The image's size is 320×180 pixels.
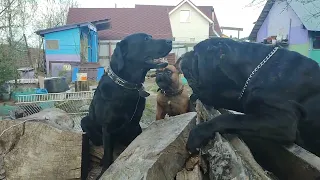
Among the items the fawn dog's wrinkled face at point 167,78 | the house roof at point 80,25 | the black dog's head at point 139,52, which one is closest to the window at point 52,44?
the house roof at point 80,25

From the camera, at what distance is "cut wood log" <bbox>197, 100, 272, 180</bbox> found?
162 centimetres

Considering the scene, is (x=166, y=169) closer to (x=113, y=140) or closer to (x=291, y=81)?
(x=291, y=81)

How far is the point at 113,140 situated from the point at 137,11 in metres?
27.7

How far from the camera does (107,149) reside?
3.18m

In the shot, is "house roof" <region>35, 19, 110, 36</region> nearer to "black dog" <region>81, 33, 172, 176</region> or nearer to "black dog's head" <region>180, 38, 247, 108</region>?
"black dog" <region>81, 33, 172, 176</region>

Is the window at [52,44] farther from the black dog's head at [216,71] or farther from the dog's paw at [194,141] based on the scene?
the dog's paw at [194,141]

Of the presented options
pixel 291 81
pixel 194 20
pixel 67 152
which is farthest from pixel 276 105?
pixel 194 20

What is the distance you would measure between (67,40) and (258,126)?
18.8 m

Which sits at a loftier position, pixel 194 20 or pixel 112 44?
pixel 194 20

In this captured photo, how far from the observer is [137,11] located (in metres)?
29.9

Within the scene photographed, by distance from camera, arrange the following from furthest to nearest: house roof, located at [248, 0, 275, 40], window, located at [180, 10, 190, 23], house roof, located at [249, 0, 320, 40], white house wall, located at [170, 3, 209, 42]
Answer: window, located at [180, 10, 190, 23], white house wall, located at [170, 3, 209, 42], house roof, located at [248, 0, 275, 40], house roof, located at [249, 0, 320, 40]

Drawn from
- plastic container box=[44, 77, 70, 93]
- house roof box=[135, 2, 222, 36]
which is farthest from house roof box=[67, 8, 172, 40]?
plastic container box=[44, 77, 70, 93]

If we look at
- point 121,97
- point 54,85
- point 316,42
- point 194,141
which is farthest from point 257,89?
point 316,42

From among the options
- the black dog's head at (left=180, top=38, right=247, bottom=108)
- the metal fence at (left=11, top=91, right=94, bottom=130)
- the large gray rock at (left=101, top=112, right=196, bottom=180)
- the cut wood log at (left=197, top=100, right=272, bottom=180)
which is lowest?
the metal fence at (left=11, top=91, right=94, bottom=130)
